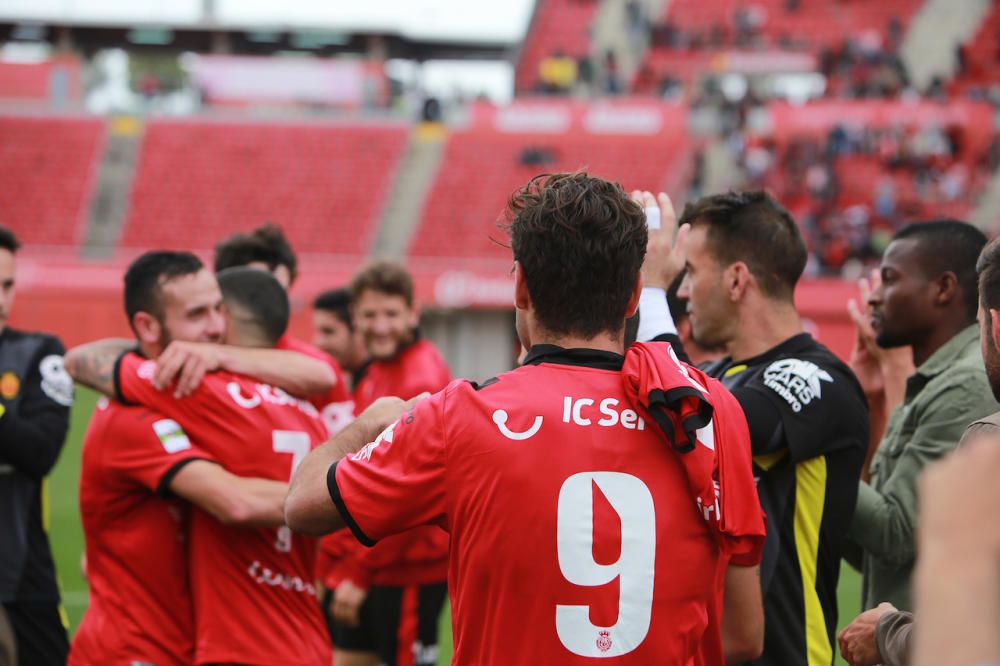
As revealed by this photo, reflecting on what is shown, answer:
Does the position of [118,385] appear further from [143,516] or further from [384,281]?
[384,281]

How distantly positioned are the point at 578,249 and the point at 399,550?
338cm

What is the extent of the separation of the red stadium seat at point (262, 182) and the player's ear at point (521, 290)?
88.3 ft

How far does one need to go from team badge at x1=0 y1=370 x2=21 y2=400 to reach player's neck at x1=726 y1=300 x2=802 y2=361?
267 cm

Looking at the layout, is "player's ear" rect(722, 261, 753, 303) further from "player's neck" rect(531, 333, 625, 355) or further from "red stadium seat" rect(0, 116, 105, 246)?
"red stadium seat" rect(0, 116, 105, 246)

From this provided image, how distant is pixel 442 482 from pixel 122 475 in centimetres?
160

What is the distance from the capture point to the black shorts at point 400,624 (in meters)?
5.50

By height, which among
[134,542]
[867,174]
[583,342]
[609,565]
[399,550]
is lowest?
[399,550]

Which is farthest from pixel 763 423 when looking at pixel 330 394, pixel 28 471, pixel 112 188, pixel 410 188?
pixel 112 188

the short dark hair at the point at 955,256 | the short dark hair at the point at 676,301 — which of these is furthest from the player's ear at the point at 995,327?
the short dark hair at the point at 955,256

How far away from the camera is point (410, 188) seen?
3100 cm

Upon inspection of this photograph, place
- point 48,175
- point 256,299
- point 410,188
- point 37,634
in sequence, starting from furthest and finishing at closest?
point 48,175, point 410,188, point 37,634, point 256,299

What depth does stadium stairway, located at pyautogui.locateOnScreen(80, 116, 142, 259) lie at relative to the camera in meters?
30.0

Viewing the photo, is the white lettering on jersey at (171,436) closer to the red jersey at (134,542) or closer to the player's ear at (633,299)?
the red jersey at (134,542)

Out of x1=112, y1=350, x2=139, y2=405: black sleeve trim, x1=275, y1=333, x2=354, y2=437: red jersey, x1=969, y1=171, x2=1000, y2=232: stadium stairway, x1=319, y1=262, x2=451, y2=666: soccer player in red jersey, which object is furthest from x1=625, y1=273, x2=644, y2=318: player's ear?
x1=969, y1=171, x2=1000, y2=232: stadium stairway
